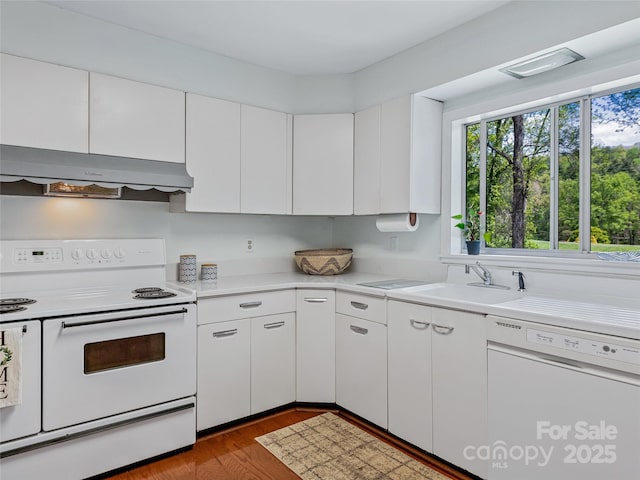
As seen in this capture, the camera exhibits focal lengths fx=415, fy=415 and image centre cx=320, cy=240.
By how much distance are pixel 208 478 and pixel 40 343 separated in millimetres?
1046

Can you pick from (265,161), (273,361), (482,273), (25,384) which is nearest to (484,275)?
(482,273)

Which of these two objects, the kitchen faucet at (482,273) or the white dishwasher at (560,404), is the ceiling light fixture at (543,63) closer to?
the kitchen faucet at (482,273)

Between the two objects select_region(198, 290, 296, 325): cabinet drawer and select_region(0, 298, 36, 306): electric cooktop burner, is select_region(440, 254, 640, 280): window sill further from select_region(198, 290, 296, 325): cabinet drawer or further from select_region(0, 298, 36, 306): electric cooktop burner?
select_region(0, 298, 36, 306): electric cooktop burner

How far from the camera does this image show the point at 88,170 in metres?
2.26

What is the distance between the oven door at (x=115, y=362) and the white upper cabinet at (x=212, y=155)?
0.78 m

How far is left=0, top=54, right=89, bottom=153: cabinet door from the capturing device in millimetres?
2131

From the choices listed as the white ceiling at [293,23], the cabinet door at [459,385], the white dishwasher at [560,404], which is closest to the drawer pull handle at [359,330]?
the cabinet door at [459,385]

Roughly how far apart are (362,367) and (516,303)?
106 centimetres

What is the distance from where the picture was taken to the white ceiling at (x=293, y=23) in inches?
91.7

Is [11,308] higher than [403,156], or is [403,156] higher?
[403,156]

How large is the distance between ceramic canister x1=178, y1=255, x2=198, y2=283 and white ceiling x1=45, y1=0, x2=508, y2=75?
1460 millimetres

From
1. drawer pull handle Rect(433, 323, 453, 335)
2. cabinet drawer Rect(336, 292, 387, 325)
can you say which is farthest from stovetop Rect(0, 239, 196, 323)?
drawer pull handle Rect(433, 323, 453, 335)

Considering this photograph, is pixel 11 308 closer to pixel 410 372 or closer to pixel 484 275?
pixel 410 372

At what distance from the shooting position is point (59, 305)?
2.05m
